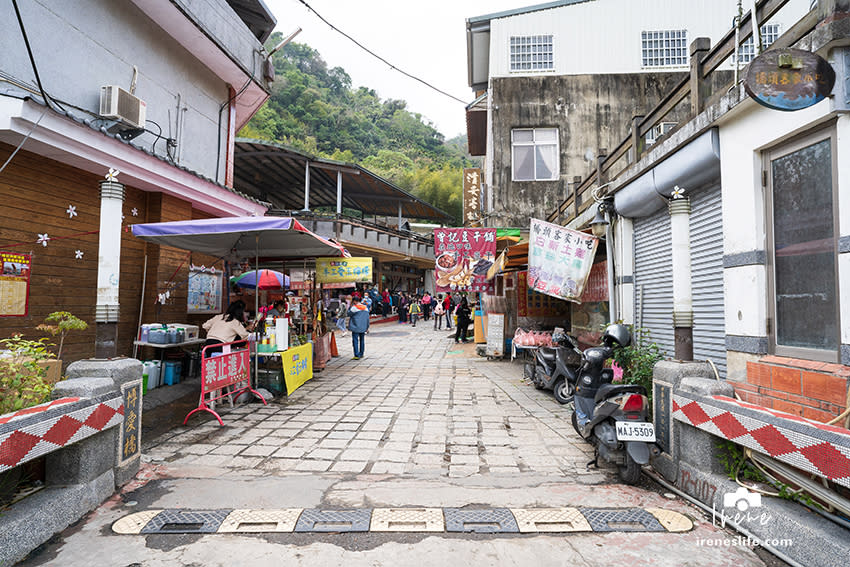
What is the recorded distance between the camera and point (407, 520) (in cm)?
337

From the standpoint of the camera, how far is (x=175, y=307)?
29.8 feet

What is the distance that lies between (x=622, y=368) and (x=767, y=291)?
113 inches

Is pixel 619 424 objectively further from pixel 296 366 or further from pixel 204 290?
pixel 204 290

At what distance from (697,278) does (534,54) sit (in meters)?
11.6

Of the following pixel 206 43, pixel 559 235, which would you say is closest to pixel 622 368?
pixel 559 235

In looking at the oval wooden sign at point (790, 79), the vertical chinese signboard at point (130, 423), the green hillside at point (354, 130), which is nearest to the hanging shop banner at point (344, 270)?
the vertical chinese signboard at point (130, 423)

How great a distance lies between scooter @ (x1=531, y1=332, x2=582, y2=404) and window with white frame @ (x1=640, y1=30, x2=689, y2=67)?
1128 centimetres

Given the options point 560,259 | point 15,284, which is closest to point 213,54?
point 15,284

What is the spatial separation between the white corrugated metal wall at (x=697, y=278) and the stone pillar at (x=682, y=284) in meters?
0.57

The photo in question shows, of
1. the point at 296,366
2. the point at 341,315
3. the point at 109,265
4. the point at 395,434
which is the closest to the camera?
the point at 109,265

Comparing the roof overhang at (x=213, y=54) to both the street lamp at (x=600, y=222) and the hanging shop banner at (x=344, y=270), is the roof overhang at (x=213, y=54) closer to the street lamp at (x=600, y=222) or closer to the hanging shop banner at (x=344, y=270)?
the hanging shop banner at (x=344, y=270)

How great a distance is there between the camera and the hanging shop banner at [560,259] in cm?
773

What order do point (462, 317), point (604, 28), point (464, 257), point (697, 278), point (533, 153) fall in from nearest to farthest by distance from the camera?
point (697, 278)
point (464, 257)
point (604, 28)
point (533, 153)
point (462, 317)

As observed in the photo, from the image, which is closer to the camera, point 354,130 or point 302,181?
point 302,181
